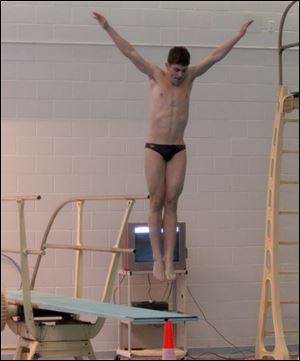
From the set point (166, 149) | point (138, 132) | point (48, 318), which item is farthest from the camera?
point (138, 132)

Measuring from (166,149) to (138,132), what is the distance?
9.80 ft

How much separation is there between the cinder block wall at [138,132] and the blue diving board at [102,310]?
213cm

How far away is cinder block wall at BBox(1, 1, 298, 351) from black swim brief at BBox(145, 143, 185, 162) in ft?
9.56

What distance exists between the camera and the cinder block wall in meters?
8.45

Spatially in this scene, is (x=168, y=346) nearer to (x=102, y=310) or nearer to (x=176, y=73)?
(x=102, y=310)

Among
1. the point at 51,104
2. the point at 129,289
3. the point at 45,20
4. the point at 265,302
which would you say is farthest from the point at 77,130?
the point at 265,302

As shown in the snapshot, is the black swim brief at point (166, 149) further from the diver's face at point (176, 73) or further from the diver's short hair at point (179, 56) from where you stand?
the diver's short hair at point (179, 56)

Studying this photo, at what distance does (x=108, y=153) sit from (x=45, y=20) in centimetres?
147

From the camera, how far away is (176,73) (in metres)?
5.58

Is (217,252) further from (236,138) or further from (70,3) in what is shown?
(70,3)

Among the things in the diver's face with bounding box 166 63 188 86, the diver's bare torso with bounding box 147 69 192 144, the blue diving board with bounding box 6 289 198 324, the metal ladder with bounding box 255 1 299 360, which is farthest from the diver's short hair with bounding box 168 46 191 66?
the metal ladder with bounding box 255 1 299 360

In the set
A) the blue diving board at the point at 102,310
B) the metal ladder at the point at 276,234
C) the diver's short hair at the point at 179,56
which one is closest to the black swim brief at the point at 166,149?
the diver's short hair at the point at 179,56

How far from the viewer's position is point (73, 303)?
19.3 ft

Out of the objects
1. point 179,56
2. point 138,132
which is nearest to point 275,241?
point 138,132
